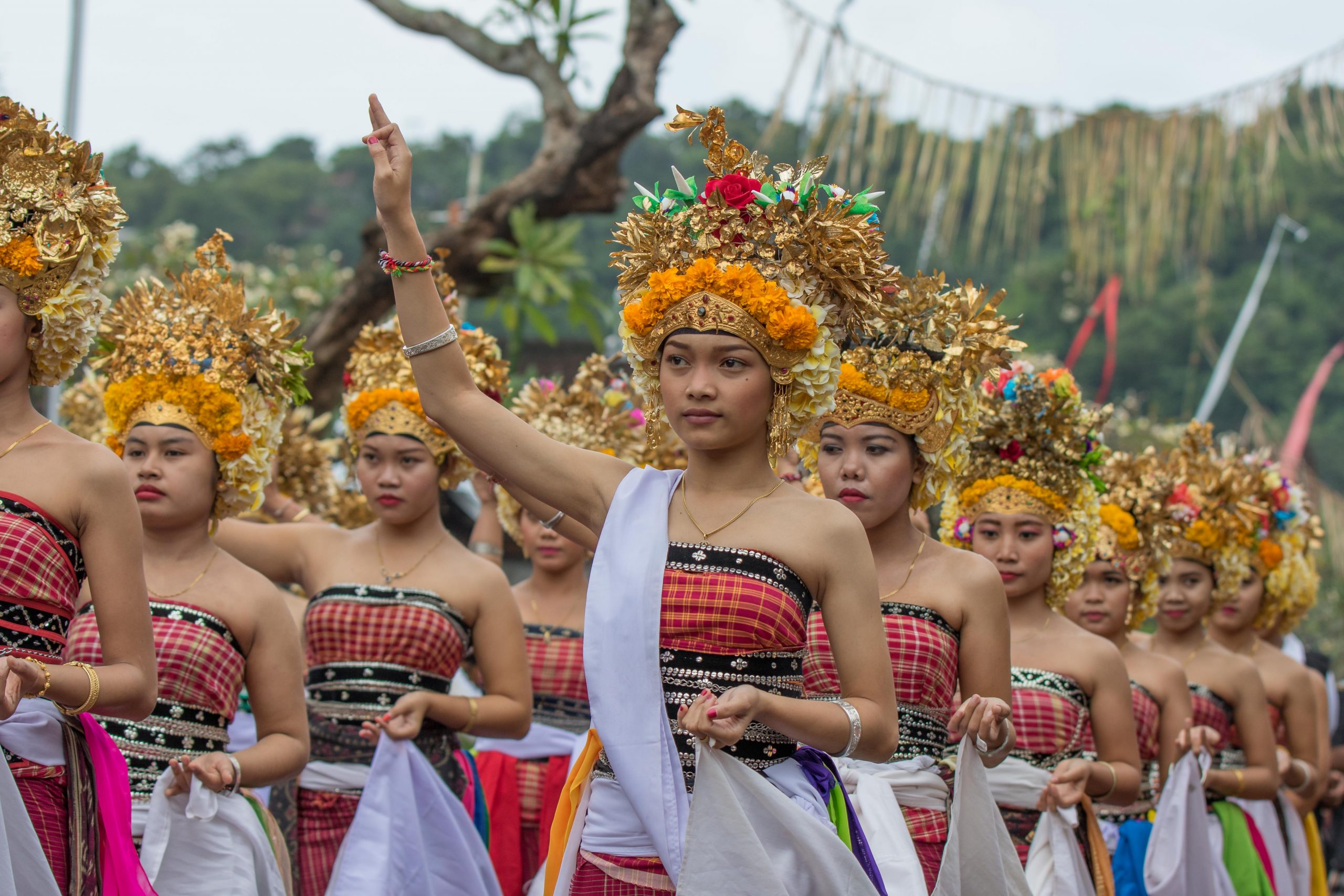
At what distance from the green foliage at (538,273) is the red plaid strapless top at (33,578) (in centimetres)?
743

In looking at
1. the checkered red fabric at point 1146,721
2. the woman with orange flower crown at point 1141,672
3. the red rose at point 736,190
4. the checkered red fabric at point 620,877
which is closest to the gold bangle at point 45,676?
the checkered red fabric at point 620,877

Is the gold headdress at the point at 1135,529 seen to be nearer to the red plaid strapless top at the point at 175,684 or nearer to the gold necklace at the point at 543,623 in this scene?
the gold necklace at the point at 543,623

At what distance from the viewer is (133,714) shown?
3.66m

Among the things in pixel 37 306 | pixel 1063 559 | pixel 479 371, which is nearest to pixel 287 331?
pixel 479 371


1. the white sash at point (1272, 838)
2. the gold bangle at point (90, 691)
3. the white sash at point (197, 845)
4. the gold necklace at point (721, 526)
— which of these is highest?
the gold necklace at point (721, 526)

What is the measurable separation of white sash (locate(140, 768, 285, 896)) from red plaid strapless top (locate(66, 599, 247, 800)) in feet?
0.37

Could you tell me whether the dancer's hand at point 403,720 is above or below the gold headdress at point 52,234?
below

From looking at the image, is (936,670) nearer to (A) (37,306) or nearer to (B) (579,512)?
(B) (579,512)

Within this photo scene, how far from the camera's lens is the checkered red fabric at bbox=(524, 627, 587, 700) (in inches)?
275

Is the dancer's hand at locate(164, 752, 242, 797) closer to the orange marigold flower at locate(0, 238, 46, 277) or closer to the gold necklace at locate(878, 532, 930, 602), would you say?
the orange marigold flower at locate(0, 238, 46, 277)

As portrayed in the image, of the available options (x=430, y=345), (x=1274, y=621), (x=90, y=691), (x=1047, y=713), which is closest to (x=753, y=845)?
(x=430, y=345)

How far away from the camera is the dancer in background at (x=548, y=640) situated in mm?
6727

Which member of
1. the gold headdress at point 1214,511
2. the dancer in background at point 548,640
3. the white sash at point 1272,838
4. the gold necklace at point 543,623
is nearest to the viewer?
the dancer in background at point 548,640

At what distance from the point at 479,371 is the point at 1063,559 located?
2405 millimetres
